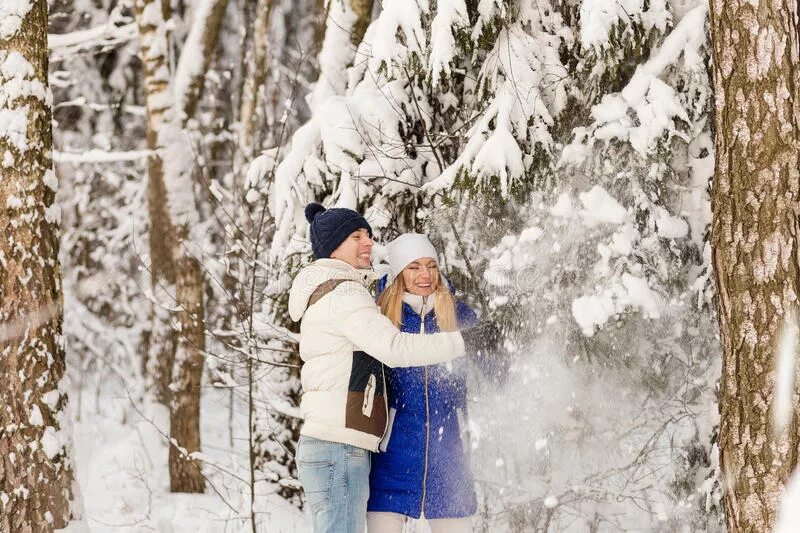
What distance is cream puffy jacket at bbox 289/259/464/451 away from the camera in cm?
371

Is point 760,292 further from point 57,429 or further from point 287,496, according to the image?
point 287,496

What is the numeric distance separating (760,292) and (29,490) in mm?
4237

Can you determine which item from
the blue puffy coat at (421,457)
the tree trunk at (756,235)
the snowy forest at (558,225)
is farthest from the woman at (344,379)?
the tree trunk at (756,235)

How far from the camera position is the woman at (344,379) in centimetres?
372

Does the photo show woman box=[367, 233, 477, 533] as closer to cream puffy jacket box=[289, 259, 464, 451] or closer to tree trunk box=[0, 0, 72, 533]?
cream puffy jacket box=[289, 259, 464, 451]

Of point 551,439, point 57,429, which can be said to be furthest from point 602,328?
point 57,429

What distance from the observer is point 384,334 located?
12.1 ft

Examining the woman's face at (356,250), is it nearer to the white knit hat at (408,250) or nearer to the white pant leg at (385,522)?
the white knit hat at (408,250)

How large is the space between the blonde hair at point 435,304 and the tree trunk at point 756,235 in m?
1.19

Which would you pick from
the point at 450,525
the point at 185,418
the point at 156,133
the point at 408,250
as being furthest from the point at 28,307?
the point at 185,418

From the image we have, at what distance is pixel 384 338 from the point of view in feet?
12.1

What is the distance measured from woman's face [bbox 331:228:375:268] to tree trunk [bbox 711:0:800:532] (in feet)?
5.13

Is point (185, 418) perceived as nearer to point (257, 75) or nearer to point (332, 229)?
point (257, 75)

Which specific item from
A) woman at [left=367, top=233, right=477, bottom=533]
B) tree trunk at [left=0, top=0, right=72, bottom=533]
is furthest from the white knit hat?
tree trunk at [left=0, top=0, right=72, bottom=533]
